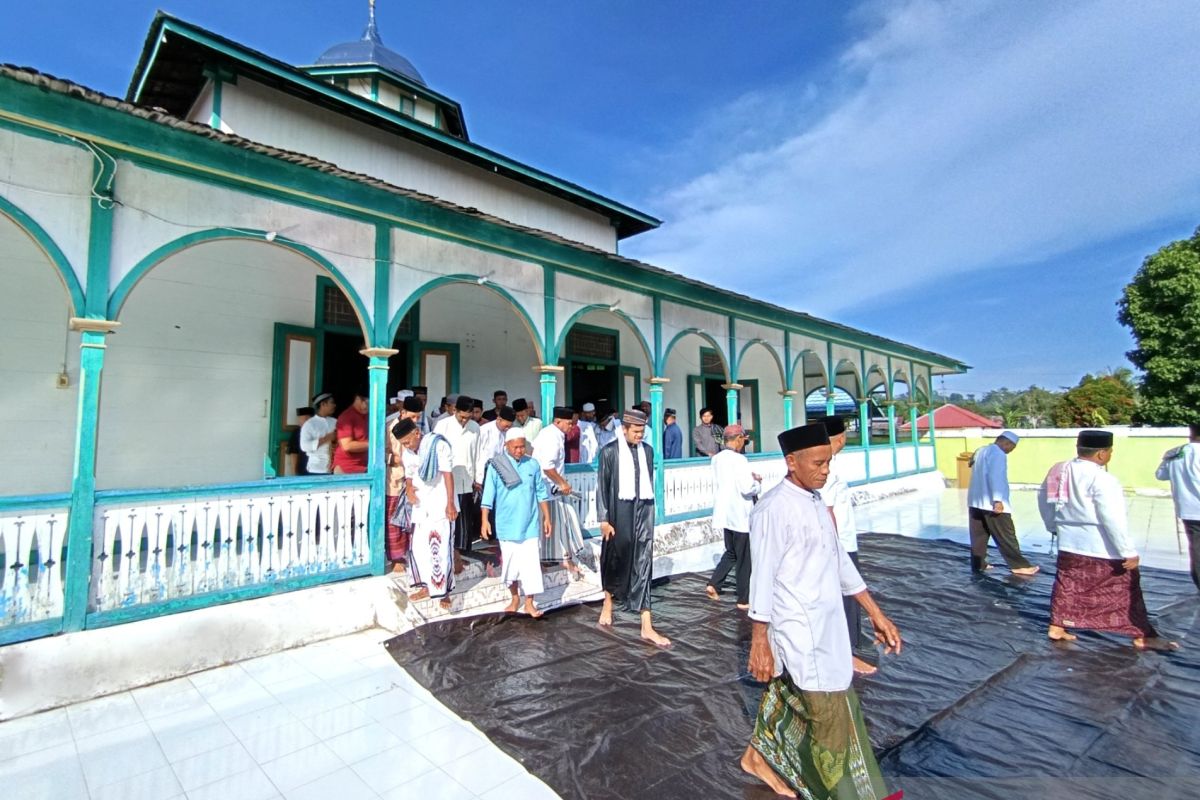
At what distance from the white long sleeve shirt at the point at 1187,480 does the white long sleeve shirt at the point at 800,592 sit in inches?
162

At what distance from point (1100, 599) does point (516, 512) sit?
442cm

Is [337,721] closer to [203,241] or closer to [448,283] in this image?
[203,241]

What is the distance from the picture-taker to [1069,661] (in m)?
3.84

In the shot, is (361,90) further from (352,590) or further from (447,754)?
(447,754)

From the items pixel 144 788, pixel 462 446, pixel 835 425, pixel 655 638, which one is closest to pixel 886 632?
pixel 835 425

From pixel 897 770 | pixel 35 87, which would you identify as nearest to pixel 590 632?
pixel 897 770

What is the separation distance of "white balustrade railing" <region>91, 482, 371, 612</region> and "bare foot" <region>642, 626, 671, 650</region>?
7.86 feet

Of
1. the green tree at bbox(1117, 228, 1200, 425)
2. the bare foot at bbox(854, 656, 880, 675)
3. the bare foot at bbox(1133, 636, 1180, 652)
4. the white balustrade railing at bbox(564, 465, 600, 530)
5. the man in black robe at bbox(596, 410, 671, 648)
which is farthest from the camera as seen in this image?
the green tree at bbox(1117, 228, 1200, 425)

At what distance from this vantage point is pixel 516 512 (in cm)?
456

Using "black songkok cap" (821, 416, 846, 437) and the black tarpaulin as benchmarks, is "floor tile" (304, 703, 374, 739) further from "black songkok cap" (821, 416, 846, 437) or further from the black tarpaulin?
"black songkok cap" (821, 416, 846, 437)

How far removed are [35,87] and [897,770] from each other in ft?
20.3

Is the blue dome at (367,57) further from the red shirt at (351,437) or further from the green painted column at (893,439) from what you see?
the green painted column at (893,439)

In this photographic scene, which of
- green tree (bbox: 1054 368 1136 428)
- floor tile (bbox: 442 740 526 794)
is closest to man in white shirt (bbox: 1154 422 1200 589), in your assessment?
floor tile (bbox: 442 740 526 794)

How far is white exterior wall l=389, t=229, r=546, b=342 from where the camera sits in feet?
17.2
